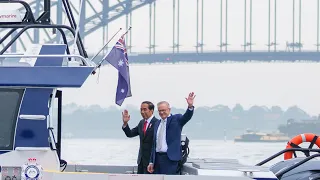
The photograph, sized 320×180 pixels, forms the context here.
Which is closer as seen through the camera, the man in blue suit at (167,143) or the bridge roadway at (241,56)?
the man in blue suit at (167,143)

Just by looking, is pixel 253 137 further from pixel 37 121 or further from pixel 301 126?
pixel 37 121

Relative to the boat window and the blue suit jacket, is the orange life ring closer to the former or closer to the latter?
the blue suit jacket

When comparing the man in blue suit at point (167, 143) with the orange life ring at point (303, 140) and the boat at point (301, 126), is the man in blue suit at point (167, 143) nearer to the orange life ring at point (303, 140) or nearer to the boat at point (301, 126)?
the orange life ring at point (303, 140)

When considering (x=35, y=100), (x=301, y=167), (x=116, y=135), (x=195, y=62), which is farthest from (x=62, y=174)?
(x=116, y=135)

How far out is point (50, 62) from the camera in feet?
23.6

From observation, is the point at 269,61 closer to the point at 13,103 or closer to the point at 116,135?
the point at 116,135

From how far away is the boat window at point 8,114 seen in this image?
7.00 meters

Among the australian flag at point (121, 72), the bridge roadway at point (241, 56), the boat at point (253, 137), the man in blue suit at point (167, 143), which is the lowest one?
the boat at point (253, 137)

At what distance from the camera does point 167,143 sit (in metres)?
8.10

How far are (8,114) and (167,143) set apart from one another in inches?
68.2

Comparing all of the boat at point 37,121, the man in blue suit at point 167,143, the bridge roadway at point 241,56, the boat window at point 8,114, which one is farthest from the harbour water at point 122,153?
A: the boat window at point 8,114

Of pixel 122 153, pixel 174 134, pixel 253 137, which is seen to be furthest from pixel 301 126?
pixel 174 134

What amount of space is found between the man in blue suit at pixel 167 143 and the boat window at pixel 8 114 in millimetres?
1629

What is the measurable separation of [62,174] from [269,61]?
141 feet
